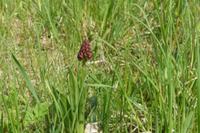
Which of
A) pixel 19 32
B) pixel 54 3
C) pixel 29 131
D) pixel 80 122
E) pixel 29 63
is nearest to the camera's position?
pixel 80 122

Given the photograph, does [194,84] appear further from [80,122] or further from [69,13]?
[69,13]

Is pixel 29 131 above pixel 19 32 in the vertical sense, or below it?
below

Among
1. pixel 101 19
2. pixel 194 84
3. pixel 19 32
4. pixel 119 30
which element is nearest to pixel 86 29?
pixel 101 19

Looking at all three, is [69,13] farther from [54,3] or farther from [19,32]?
[19,32]

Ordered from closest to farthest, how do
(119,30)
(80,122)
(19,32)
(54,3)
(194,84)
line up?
(80,122)
(194,84)
(119,30)
(19,32)
(54,3)

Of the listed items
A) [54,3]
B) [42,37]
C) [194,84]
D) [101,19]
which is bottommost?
[194,84]

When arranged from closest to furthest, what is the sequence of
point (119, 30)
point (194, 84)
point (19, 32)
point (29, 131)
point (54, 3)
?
1. point (29, 131)
2. point (194, 84)
3. point (119, 30)
4. point (19, 32)
5. point (54, 3)

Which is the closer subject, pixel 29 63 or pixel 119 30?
pixel 29 63

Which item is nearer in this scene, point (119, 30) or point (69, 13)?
point (119, 30)

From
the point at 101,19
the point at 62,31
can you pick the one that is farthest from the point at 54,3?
the point at 101,19
